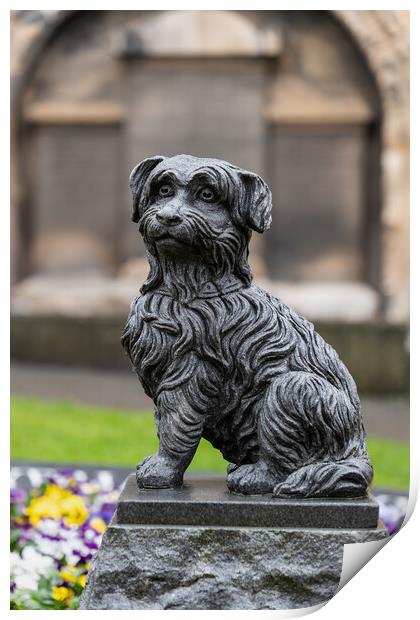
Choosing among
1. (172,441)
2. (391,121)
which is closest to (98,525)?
(172,441)

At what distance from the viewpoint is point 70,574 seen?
13.8ft

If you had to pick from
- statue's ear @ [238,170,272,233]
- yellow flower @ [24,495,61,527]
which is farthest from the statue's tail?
yellow flower @ [24,495,61,527]

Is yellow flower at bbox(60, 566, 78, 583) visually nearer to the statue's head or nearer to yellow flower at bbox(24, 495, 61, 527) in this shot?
yellow flower at bbox(24, 495, 61, 527)

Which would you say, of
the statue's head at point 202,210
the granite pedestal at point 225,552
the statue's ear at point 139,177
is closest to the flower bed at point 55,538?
the granite pedestal at point 225,552

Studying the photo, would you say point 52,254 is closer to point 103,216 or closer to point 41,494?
point 103,216

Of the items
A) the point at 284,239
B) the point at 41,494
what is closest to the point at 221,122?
the point at 284,239

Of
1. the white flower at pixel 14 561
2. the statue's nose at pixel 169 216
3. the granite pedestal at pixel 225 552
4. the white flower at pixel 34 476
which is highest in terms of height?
the statue's nose at pixel 169 216

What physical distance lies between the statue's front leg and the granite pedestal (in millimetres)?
151

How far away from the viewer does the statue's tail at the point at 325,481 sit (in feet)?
11.4

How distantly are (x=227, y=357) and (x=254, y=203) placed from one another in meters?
0.55

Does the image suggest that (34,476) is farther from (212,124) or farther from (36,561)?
(212,124)

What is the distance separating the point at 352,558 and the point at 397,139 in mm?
7874

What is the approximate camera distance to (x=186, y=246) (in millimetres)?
3418

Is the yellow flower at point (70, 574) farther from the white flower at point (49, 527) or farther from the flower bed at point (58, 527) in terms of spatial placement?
the white flower at point (49, 527)
